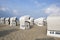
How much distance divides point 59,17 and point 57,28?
49.6 inches

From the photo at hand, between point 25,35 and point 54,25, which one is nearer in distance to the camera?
point 54,25

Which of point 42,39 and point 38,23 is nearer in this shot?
point 42,39

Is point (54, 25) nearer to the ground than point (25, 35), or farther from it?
farther from it

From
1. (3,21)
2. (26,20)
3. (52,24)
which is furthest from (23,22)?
(3,21)

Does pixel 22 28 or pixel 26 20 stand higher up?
pixel 26 20

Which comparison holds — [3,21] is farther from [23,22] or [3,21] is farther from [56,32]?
[56,32]

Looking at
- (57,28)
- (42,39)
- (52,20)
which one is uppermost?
(52,20)

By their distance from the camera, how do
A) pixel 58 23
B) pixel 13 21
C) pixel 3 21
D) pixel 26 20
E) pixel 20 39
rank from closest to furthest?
pixel 20 39
pixel 58 23
pixel 26 20
pixel 13 21
pixel 3 21

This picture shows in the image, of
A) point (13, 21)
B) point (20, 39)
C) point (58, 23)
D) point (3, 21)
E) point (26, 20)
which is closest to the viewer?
point (20, 39)

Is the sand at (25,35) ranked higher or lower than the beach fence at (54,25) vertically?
lower

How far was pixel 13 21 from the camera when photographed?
23219mm

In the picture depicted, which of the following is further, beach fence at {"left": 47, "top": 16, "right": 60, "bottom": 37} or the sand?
beach fence at {"left": 47, "top": 16, "right": 60, "bottom": 37}

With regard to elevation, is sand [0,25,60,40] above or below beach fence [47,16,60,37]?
below

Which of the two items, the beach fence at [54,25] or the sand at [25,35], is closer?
the sand at [25,35]
